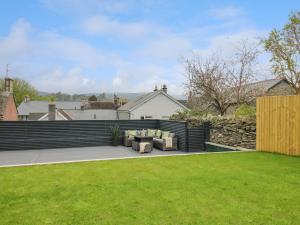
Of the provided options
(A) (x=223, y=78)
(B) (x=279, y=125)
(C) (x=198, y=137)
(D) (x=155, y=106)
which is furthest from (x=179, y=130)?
(D) (x=155, y=106)

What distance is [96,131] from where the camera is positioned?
12828 mm

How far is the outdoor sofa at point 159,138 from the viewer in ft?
37.1

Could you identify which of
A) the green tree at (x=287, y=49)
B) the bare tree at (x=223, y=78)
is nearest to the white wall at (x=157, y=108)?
the bare tree at (x=223, y=78)

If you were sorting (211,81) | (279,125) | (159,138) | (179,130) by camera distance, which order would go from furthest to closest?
(211,81) < (159,138) < (179,130) < (279,125)

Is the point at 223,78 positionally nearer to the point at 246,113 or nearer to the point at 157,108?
the point at 246,113

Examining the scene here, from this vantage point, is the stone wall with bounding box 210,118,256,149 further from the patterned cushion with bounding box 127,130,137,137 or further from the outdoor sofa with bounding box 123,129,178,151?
the patterned cushion with bounding box 127,130,137,137

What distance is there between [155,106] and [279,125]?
18225mm

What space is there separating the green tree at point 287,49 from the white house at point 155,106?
11.3 meters

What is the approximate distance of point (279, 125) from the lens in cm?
877

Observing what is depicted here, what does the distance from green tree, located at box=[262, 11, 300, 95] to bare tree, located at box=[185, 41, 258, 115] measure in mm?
1089

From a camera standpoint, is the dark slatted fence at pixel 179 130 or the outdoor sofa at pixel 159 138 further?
the outdoor sofa at pixel 159 138

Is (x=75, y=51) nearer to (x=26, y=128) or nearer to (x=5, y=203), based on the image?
(x=26, y=128)

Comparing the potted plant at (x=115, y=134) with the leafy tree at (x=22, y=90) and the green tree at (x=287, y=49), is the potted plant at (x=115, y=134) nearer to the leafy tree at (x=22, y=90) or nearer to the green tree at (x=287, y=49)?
the green tree at (x=287, y=49)

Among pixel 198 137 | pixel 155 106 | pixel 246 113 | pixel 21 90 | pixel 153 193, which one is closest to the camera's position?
pixel 153 193
